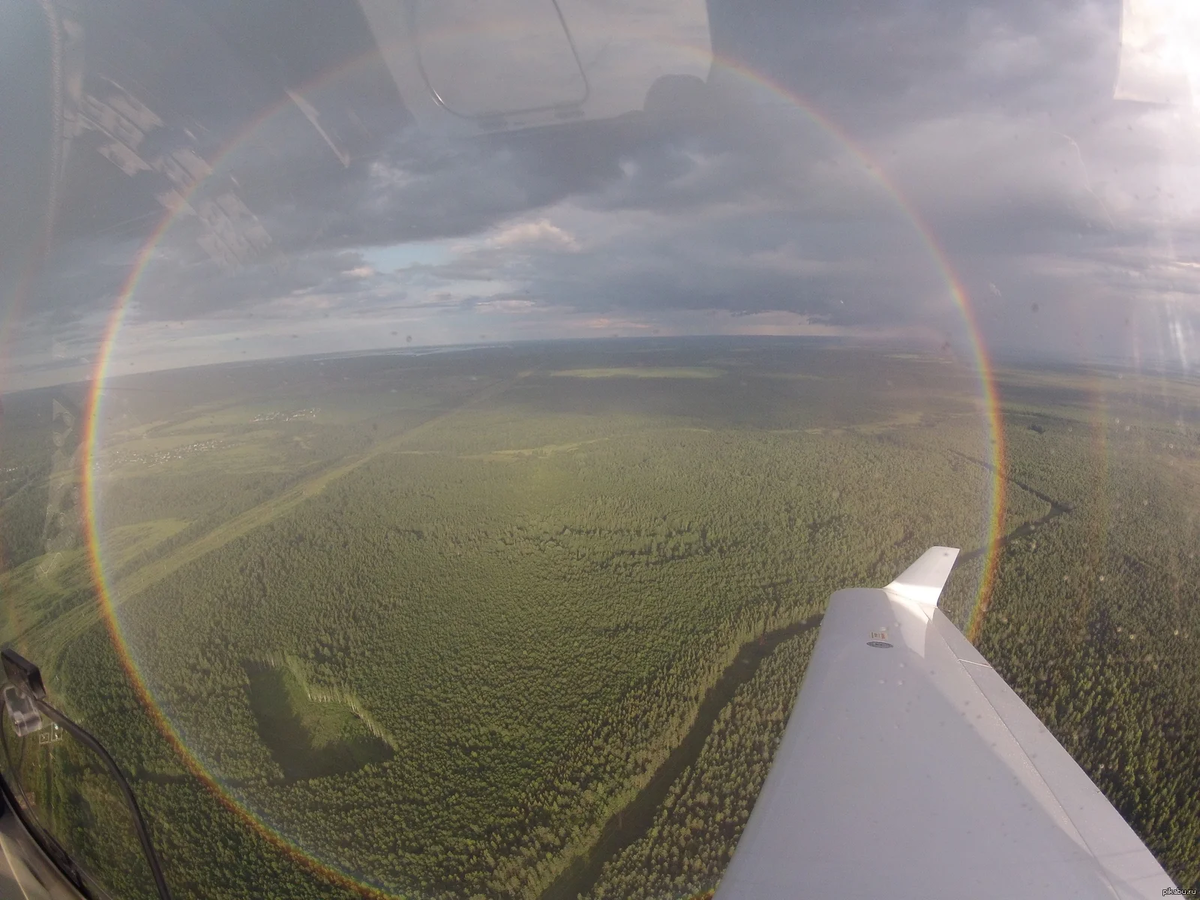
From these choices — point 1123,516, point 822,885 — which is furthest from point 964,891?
point 1123,516

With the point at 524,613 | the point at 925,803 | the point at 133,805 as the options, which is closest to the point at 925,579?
the point at 925,803

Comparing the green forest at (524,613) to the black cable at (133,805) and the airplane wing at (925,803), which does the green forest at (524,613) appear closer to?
the black cable at (133,805)

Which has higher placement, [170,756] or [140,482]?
[140,482]

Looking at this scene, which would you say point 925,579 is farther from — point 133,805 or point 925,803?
point 133,805

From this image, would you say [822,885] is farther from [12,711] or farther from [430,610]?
[430,610]

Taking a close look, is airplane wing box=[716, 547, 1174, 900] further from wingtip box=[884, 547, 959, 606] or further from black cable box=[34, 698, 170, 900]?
black cable box=[34, 698, 170, 900]

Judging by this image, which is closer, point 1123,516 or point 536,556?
point 1123,516
